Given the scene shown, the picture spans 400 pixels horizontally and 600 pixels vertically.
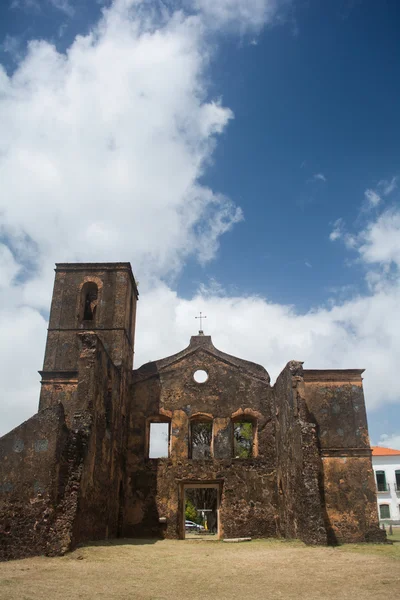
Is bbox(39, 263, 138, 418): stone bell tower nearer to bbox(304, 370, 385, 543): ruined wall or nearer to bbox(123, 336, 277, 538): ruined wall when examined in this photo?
bbox(123, 336, 277, 538): ruined wall

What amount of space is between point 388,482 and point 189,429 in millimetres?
28144

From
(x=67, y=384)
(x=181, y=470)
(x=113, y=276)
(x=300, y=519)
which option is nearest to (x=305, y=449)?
(x=300, y=519)

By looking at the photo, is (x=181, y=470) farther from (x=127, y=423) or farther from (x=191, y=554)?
(x=191, y=554)

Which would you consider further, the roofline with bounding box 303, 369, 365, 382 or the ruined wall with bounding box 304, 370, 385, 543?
the roofline with bounding box 303, 369, 365, 382

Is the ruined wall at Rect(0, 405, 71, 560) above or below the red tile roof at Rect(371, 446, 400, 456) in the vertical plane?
below

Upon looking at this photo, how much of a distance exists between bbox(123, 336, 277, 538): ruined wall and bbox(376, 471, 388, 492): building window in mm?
26177

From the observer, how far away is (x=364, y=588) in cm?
747

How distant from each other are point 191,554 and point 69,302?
10.5 meters

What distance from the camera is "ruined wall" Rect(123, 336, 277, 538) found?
17.6 m

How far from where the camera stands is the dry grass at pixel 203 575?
282 inches

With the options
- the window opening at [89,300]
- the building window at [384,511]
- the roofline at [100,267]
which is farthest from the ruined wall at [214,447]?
the building window at [384,511]

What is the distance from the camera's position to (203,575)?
8.81 m

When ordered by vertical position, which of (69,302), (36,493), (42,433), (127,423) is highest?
(69,302)

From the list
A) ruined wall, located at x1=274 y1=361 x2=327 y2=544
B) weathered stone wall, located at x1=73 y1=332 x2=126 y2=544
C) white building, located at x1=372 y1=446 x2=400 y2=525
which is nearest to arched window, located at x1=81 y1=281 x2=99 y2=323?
weathered stone wall, located at x1=73 y1=332 x2=126 y2=544
